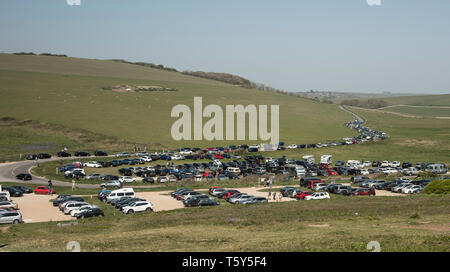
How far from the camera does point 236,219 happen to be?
27656 mm

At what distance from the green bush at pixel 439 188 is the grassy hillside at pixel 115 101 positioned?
48.1m

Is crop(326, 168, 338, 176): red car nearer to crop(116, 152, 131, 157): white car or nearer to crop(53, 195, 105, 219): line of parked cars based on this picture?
crop(116, 152, 131, 157): white car

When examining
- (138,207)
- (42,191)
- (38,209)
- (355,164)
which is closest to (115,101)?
(355,164)

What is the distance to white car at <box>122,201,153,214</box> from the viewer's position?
33.8 meters

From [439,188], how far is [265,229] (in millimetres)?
22296

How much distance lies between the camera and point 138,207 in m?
34.2

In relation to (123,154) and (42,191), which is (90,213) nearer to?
(42,191)

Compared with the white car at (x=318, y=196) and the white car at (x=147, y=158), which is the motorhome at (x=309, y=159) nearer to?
the white car at (x=147, y=158)

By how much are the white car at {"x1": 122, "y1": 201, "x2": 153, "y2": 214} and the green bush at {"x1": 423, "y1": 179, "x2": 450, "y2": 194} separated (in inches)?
961
